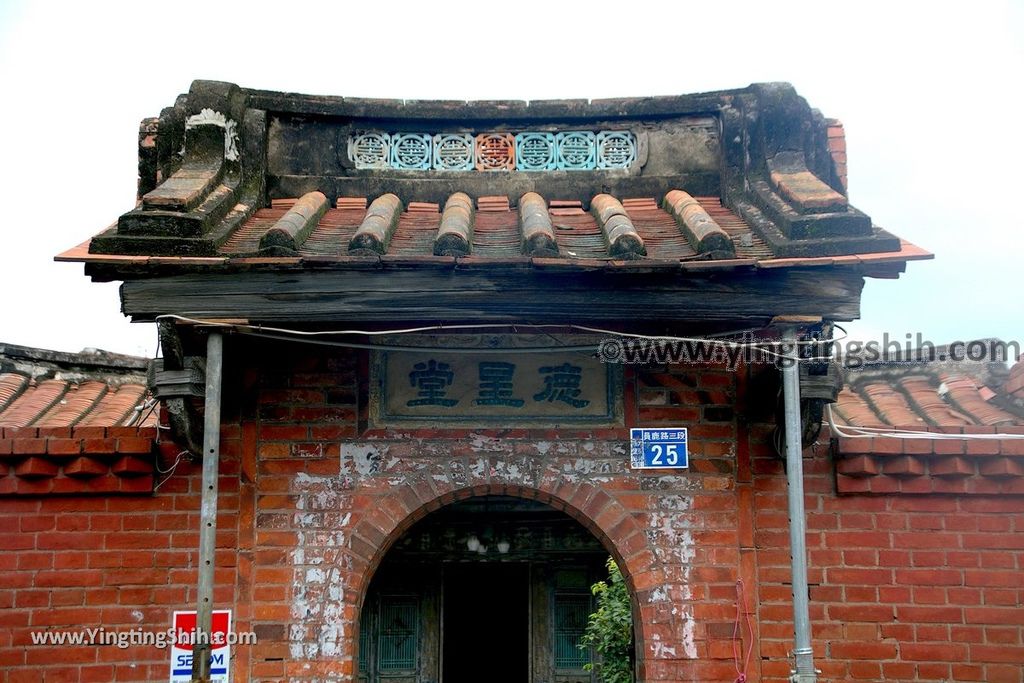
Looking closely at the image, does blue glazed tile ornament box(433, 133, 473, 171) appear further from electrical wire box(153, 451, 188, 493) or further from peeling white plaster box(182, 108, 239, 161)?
electrical wire box(153, 451, 188, 493)

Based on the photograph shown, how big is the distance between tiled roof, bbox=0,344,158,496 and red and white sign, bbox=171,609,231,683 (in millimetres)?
816

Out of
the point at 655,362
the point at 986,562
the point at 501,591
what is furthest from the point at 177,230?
the point at 501,591

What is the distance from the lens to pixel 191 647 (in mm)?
5738

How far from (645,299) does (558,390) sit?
1267mm

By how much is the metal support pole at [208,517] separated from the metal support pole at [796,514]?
9.16 feet

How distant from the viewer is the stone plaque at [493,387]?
620 centimetres

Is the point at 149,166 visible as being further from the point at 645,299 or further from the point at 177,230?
the point at 645,299

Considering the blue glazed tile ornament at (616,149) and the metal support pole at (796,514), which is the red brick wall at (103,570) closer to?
the blue glazed tile ornament at (616,149)

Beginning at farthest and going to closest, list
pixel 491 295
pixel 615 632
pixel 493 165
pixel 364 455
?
pixel 615 632 → pixel 493 165 → pixel 364 455 → pixel 491 295

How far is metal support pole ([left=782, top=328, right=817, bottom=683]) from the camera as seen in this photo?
4914 mm

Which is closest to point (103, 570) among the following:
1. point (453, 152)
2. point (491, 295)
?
point (491, 295)

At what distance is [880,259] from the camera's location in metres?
5.00

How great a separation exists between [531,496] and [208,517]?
1.97 m

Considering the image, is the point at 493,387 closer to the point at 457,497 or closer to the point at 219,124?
the point at 457,497
